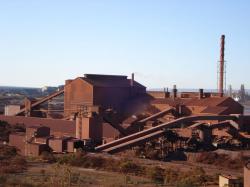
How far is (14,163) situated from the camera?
26.5 m

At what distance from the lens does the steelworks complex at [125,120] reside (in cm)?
3347

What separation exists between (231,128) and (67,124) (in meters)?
14.0

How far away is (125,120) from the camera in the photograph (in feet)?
143

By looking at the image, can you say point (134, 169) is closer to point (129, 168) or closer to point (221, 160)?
point (129, 168)

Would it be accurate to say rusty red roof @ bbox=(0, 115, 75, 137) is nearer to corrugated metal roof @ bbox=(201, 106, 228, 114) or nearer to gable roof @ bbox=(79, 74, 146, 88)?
gable roof @ bbox=(79, 74, 146, 88)

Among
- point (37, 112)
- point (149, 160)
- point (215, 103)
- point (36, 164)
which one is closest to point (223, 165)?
point (149, 160)

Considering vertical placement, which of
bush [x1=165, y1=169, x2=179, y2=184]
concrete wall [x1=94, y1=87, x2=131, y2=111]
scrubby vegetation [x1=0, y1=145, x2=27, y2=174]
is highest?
concrete wall [x1=94, y1=87, x2=131, y2=111]

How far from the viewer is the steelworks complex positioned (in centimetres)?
3347

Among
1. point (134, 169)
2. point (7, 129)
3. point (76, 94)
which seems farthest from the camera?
point (76, 94)

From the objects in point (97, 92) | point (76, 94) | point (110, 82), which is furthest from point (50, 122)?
point (110, 82)

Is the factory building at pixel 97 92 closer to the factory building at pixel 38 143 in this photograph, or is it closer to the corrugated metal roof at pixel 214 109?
the corrugated metal roof at pixel 214 109

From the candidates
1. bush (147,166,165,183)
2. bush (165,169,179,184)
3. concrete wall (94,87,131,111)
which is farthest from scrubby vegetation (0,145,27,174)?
concrete wall (94,87,131,111)

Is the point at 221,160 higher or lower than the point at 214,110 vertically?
lower

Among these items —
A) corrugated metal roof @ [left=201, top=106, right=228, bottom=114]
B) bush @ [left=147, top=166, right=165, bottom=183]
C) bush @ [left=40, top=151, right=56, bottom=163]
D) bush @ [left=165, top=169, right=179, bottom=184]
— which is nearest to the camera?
bush @ [left=165, top=169, right=179, bottom=184]
